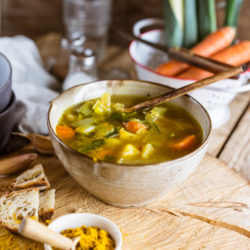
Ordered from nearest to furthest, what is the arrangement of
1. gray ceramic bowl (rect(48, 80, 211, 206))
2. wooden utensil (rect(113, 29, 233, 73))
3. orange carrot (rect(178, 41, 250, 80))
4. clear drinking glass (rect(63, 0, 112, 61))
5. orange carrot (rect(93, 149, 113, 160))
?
gray ceramic bowl (rect(48, 80, 211, 206)) → orange carrot (rect(93, 149, 113, 160)) → wooden utensil (rect(113, 29, 233, 73)) → orange carrot (rect(178, 41, 250, 80)) → clear drinking glass (rect(63, 0, 112, 61))

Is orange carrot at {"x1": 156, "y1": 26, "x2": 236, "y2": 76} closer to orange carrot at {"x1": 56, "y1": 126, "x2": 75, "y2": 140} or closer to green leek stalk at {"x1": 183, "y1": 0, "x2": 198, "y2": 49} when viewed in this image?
green leek stalk at {"x1": 183, "y1": 0, "x2": 198, "y2": 49}

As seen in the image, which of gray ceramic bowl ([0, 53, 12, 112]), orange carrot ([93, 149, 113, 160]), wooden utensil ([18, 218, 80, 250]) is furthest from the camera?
gray ceramic bowl ([0, 53, 12, 112])

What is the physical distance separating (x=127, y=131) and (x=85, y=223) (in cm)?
42

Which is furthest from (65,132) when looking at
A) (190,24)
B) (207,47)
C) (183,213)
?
(190,24)

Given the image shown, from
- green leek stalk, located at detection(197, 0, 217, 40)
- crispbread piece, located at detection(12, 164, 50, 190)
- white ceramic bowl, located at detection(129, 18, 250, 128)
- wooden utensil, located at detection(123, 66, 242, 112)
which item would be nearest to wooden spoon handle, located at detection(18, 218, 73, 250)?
crispbread piece, located at detection(12, 164, 50, 190)

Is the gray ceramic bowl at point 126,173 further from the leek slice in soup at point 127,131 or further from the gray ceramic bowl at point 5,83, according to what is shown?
the gray ceramic bowl at point 5,83

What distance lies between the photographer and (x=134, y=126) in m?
1.57

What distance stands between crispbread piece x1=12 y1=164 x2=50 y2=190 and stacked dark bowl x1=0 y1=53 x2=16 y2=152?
0.24m

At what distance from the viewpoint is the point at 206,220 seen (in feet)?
4.97

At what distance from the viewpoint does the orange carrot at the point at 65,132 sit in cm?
152

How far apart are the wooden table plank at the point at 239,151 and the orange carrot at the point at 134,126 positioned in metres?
0.63

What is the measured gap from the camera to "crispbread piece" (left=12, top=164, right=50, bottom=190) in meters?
1.58

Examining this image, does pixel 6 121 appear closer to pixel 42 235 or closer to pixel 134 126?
pixel 134 126

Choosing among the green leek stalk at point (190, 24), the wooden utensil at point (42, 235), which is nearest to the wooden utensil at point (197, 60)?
the green leek stalk at point (190, 24)
